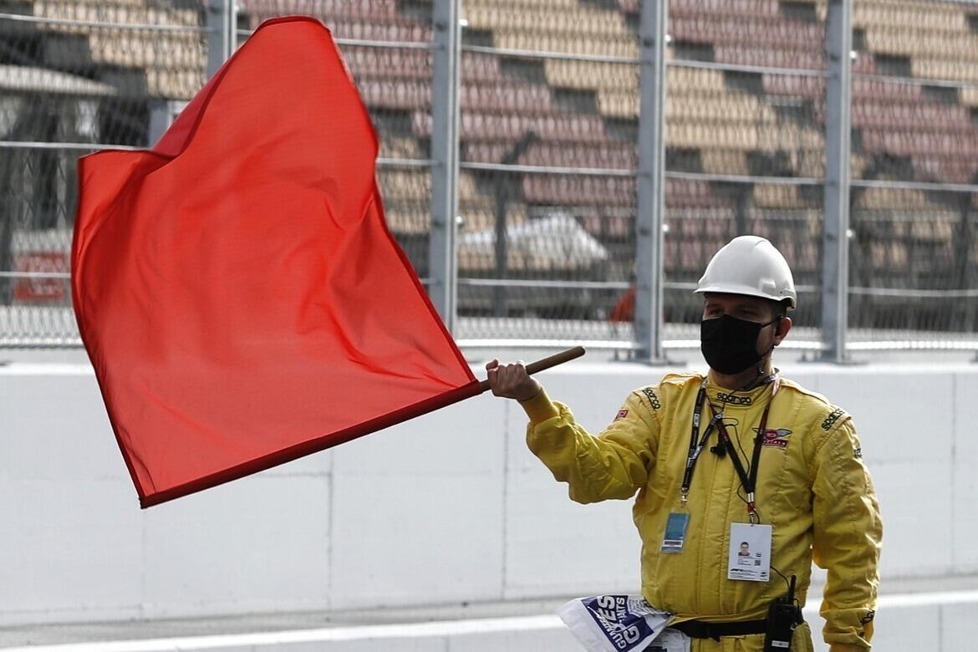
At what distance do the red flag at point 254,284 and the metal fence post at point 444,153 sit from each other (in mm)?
3481

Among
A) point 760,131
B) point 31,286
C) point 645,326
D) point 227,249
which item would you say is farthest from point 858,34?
point 227,249

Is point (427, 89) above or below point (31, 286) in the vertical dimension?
above

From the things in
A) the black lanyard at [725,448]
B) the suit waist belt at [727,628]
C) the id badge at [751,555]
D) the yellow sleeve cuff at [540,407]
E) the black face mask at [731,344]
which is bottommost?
the suit waist belt at [727,628]

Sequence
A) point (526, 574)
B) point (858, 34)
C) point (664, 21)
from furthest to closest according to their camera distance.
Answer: point (858, 34)
point (664, 21)
point (526, 574)

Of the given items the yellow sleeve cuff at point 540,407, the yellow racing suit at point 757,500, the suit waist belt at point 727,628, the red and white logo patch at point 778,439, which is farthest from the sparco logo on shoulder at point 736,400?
the suit waist belt at point 727,628

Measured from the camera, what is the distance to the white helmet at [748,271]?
5039 millimetres

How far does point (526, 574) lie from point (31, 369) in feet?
7.77

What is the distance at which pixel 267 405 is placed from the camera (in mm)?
5191

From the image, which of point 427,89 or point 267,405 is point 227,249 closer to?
point 267,405

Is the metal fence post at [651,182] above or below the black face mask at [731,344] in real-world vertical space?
above

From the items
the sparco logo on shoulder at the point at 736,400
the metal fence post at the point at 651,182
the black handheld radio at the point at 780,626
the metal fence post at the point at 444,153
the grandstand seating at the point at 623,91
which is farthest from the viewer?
the metal fence post at the point at 651,182

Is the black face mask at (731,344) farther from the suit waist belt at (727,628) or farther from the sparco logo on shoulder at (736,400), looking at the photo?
the suit waist belt at (727,628)

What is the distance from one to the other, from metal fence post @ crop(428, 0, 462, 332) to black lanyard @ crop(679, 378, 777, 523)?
391 cm

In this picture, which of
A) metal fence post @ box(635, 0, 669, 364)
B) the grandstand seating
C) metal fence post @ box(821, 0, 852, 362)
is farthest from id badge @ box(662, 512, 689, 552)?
metal fence post @ box(821, 0, 852, 362)
